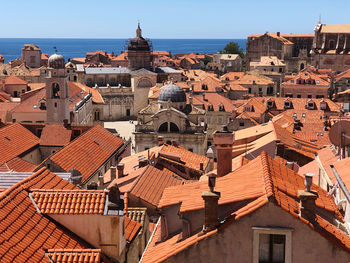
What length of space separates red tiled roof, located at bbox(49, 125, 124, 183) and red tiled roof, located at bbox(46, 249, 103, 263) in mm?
17389

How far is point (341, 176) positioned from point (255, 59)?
10819 centimetres

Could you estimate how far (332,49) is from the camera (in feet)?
337

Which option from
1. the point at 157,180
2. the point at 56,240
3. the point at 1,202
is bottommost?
the point at 157,180

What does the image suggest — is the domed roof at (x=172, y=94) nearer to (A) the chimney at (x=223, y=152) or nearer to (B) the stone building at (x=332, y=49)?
(A) the chimney at (x=223, y=152)

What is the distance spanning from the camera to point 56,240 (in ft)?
33.6

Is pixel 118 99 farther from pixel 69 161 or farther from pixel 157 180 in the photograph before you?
pixel 157 180

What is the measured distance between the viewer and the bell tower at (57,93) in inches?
1726

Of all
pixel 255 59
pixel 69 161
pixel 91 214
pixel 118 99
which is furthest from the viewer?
pixel 255 59

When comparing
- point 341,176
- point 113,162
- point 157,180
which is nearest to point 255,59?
point 113,162

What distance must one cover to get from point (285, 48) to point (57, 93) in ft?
253

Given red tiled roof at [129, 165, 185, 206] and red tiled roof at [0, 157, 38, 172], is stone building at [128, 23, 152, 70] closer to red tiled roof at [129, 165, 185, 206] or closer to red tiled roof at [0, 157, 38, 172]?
red tiled roof at [0, 157, 38, 172]

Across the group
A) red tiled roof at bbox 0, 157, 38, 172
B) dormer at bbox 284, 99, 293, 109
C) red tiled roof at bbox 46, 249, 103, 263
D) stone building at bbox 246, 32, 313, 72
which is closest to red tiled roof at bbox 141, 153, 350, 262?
red tiled roof at bbox 46, 249, 103, 263

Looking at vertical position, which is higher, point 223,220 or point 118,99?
point 223,220

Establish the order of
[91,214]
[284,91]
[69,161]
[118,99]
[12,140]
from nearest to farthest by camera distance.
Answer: [91,214] < [69,161] < [12,140] < [284,91] < [118,99]
